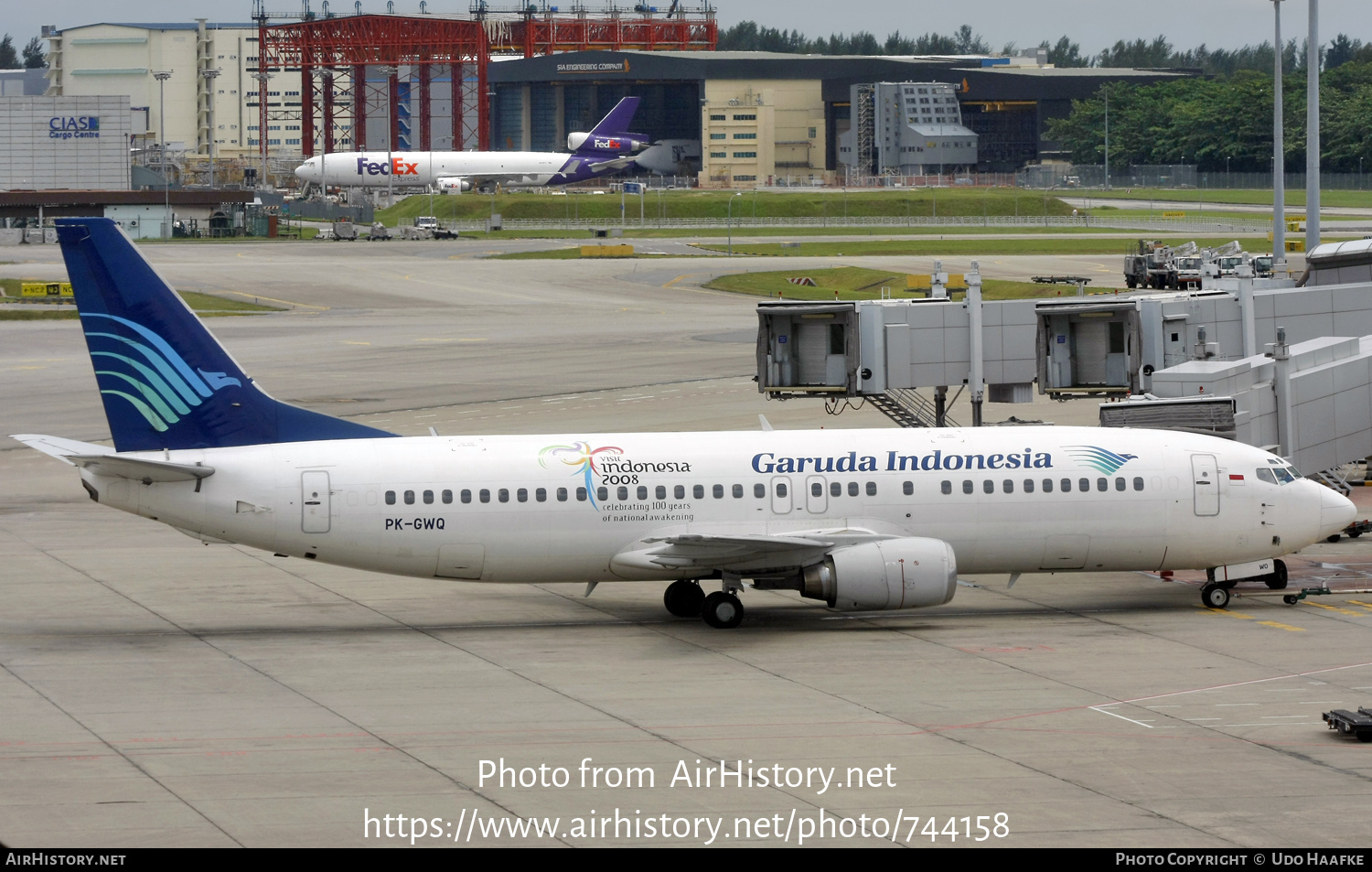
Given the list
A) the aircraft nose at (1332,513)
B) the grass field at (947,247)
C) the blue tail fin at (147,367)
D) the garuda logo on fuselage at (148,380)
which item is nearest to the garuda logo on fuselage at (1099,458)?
the aircraft nose at (1332,513)

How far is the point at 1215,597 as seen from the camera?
35.2m

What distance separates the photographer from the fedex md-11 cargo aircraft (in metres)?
32.6

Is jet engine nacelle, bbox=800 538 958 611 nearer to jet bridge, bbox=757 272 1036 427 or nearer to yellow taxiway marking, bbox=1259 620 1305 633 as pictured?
yellow taxiway marking, bbox=1259 620 1305 633

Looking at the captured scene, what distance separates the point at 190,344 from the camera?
33438mm

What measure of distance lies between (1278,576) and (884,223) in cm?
14648

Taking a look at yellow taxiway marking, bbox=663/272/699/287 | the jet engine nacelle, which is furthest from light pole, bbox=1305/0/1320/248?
yellow taxiway marking, bbox=663/272/699/287

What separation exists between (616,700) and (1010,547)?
32.7 feet

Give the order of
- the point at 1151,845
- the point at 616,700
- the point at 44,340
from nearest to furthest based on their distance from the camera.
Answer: the point at 1151,845, the point at 616,700, the point at 44,340

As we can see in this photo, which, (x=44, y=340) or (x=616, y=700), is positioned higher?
(x=44, y=340)

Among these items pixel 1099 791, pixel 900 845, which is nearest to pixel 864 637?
pixel 1099 791

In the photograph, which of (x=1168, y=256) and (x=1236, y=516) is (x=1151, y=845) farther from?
(x=1168, y=256)

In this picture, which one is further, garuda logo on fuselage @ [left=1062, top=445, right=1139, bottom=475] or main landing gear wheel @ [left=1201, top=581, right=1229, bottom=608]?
main landing gear wheel @ [left=1201, top=581, right=1229, bottom=608]

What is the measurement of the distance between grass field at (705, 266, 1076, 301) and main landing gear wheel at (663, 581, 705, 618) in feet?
225

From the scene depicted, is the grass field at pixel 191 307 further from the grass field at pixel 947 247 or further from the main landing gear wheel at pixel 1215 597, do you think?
the main landing gear wheel at pixel 1215 597
